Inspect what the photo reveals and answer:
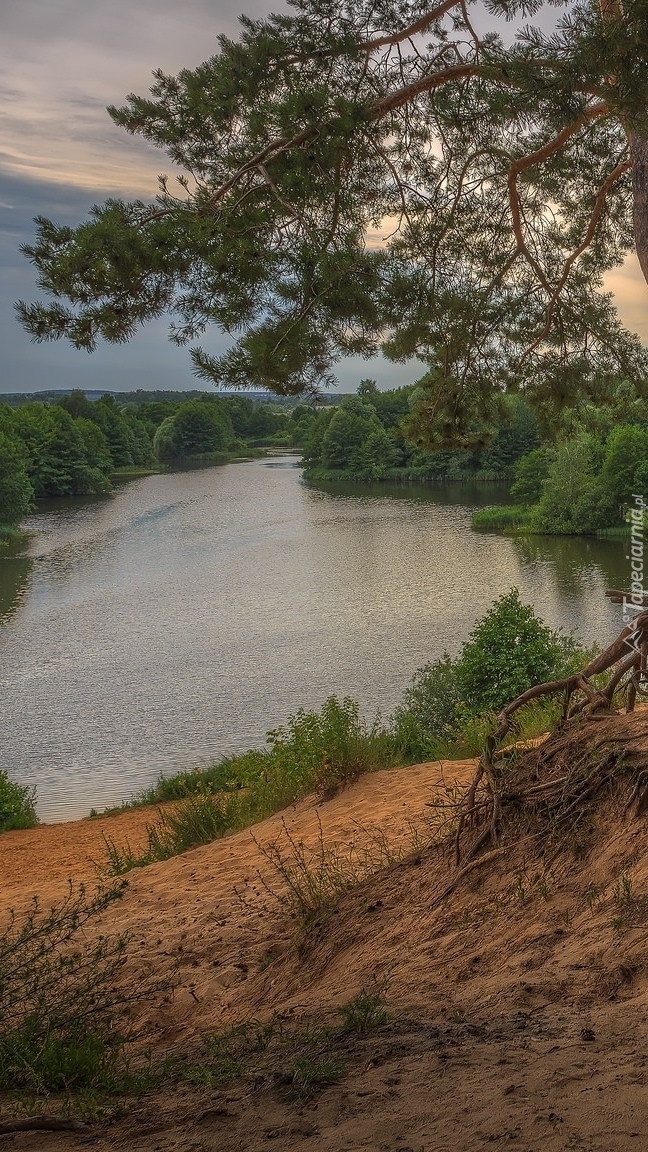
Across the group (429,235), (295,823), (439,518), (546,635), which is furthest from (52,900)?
(439,518)

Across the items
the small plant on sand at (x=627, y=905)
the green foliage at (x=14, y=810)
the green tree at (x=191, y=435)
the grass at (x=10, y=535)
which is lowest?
the green foliage at (x=14, y=810)

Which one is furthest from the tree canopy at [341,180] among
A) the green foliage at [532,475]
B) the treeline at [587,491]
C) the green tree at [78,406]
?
the green tree at [78,406]

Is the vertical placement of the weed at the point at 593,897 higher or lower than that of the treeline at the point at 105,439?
lower

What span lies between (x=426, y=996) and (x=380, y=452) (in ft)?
232

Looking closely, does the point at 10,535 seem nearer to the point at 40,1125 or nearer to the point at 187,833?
the point at 187,833

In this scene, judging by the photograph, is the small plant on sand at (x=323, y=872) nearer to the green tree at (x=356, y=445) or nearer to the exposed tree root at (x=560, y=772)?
the exposed tree root at (x=560, y=772)

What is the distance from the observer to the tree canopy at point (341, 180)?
4.62m

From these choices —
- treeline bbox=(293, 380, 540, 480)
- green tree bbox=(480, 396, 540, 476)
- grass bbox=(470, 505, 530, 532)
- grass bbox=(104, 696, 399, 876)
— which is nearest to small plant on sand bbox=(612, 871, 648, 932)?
grass bbox=(104, 696, 399, 876)

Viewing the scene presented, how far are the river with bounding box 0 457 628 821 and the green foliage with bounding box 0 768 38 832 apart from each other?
82cm

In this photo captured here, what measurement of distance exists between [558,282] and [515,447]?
2460 inches

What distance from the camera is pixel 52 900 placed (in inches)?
306

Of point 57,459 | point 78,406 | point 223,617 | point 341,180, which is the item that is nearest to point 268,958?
point 341,180

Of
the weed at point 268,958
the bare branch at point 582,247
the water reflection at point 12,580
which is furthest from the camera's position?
the water reflection at point 12,580

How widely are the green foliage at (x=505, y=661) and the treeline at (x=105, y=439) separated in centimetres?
4244
